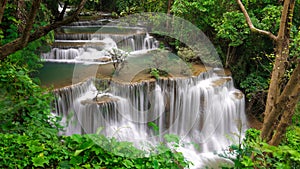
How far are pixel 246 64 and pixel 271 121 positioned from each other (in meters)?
6.80

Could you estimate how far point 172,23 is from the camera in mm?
9422

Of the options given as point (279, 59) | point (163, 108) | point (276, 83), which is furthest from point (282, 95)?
point (163, 108)

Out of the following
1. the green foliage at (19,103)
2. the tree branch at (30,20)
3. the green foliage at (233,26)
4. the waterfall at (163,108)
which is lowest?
the waterfall at (163,108)

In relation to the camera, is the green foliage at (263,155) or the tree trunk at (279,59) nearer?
the green foliage at (263,155)

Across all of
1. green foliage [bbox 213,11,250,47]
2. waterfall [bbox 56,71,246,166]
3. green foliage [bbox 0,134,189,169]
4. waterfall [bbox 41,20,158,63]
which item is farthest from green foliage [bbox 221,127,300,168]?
waterfall [bbox 41,20,158,63]

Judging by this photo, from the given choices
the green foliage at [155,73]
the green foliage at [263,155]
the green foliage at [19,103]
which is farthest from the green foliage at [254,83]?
the green foliage at [19,103]

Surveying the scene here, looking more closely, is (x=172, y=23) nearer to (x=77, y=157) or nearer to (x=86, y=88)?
(x=86, y=88)

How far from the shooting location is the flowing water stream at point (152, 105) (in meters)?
6.14

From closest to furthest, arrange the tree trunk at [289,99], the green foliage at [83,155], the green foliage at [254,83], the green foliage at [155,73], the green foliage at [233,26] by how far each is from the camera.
A: the green foliage at [83,155]
the tree trunk at [289,99]
the green foliage at [155,73]
the green foliage at [233,26]
the green foliage at [254,83]

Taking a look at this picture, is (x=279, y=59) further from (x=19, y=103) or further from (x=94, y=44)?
(x=94, y=44)

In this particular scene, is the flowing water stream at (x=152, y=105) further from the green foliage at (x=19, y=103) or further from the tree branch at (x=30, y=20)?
the tree branch at (x=30, y=20)

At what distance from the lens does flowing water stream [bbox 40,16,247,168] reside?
614cm

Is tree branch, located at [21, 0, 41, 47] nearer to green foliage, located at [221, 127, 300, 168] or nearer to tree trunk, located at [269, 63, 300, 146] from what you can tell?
green foliage, located at [221, 127, 300, 168]

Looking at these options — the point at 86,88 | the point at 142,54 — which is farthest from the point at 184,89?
the point at 142,54
